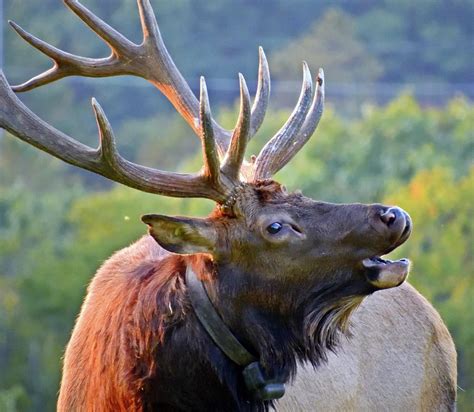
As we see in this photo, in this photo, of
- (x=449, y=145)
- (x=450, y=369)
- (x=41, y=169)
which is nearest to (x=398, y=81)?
(x=41, y=169)

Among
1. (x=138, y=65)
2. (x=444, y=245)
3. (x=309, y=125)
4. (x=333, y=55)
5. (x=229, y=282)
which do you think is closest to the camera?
(x=229, y=282)

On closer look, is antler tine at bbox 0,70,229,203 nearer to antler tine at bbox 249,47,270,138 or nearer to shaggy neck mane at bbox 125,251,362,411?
shaggy neck mane at bbox 125,251,362,411

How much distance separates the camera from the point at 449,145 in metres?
38.7

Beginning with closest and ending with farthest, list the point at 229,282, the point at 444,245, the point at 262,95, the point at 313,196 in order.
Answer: the point at 229,282 < the point at 262,95 < the point at 444,245 < the point at 313,196

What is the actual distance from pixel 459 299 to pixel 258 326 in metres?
18.2

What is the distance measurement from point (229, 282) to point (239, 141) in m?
0.71

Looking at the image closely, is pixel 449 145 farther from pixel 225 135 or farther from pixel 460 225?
pixel 225 135

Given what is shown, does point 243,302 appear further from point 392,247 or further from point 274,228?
point 392,247

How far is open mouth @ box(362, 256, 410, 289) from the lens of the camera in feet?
24.6

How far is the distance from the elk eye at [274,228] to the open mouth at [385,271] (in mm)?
451

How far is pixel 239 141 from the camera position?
7809mm

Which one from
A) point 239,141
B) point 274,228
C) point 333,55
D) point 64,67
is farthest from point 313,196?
point 333,55

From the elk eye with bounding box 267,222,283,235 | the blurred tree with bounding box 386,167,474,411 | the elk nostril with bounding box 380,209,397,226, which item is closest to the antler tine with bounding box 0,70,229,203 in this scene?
the elk eye with bounding box 267,222,283,235

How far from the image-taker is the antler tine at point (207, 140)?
760 centimetres
